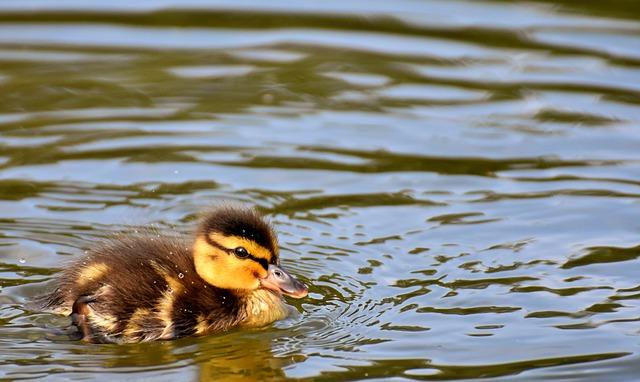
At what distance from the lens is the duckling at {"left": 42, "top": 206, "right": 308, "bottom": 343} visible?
610 cm

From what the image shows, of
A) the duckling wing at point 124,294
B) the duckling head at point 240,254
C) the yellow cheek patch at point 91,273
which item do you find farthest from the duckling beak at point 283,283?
the yellow cheek patch at point 91,273

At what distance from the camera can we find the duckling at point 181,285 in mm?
6102

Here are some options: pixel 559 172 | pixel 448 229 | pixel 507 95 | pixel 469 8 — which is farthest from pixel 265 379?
pixel 469 8

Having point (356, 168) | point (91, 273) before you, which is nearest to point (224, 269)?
point (91, 273)

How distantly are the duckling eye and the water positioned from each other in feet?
1.15

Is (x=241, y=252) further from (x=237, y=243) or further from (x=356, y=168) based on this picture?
(x=356, y=168)

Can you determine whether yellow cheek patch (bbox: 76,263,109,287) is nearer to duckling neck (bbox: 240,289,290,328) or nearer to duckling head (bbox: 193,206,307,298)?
duckling head (bbox: 193,206,307,298)

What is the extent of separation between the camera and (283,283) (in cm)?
630

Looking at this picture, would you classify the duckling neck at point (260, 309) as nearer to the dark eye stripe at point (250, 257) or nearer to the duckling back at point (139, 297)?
the duckling back at point (139, 297)

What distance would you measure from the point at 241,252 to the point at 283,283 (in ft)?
0.75

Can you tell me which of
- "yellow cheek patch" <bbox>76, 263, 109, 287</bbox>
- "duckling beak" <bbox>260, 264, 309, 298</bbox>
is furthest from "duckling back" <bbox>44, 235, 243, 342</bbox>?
"duckling beak" <bbox>260, 264, 309, 298</bbox>

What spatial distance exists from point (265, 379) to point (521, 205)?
2.51 metres

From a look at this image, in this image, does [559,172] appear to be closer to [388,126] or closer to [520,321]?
[388,126]

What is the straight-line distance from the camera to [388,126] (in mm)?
9188
